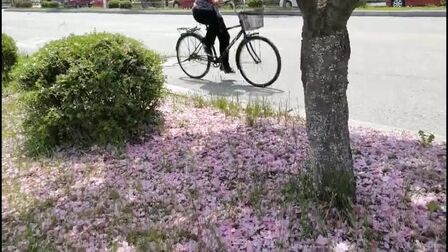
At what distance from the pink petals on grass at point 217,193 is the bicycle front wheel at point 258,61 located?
2453 mm

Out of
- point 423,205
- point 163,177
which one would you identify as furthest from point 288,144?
point 423,205

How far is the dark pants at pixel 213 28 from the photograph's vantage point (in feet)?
23.7

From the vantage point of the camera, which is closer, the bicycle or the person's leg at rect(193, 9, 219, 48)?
the bicycle

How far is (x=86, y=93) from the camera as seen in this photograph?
467 cm

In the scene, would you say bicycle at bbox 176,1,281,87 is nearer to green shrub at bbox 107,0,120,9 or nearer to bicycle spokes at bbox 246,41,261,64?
bicycle spokes at bbox 246,41,261,64

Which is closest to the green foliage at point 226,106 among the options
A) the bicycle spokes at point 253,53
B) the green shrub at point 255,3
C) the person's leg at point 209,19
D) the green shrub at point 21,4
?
the bicycle spokes at point 253,53

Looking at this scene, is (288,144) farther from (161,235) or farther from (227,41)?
(227,41)

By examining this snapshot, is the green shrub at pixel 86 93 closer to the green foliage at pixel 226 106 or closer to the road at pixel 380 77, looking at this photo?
the green foliage at pixel 226 106

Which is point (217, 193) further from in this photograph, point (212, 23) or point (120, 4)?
point (120, 4)

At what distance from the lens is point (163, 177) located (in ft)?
12.7

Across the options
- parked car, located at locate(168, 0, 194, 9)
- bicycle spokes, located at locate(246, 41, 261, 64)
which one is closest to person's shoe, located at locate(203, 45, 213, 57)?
bicycle spokes, located at locate(246, 41, 261, 64)

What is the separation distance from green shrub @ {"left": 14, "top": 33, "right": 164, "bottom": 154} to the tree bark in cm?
211

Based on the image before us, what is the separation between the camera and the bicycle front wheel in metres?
7.12

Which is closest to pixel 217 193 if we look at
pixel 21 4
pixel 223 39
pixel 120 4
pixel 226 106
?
pixel 226 106
